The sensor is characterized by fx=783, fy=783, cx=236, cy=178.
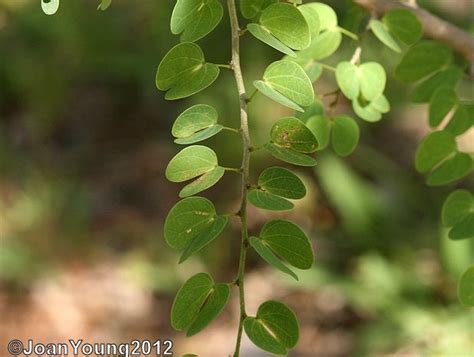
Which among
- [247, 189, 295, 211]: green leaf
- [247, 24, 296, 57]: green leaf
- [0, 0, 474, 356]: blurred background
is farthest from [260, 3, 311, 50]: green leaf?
[0, 0, 474, 356]: blurred background

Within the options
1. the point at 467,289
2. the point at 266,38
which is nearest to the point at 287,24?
the point at 266,38

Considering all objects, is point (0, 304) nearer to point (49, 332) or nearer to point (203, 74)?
point (49, 332)

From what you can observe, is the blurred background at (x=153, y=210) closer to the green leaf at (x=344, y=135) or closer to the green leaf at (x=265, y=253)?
the green leaf at (x=344, y=135)

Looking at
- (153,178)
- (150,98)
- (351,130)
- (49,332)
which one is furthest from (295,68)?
(150,98)

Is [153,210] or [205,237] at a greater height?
[153,210]

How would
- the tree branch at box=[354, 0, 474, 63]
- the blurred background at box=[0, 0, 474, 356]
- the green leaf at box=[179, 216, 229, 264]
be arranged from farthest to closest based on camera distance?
the blurred background at box=[0, 0, 474, 356] < the tree branch at box=[354, 0, 474, 63] < the green leaf at box=[179, 216, 229, 264]

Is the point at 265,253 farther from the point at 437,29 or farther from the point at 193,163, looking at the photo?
the point at 437,29

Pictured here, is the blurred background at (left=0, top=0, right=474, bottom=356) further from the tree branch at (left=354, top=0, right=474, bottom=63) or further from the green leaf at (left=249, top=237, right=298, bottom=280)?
the green leaf at (left=249, top=237, right=298, bottom=280)
